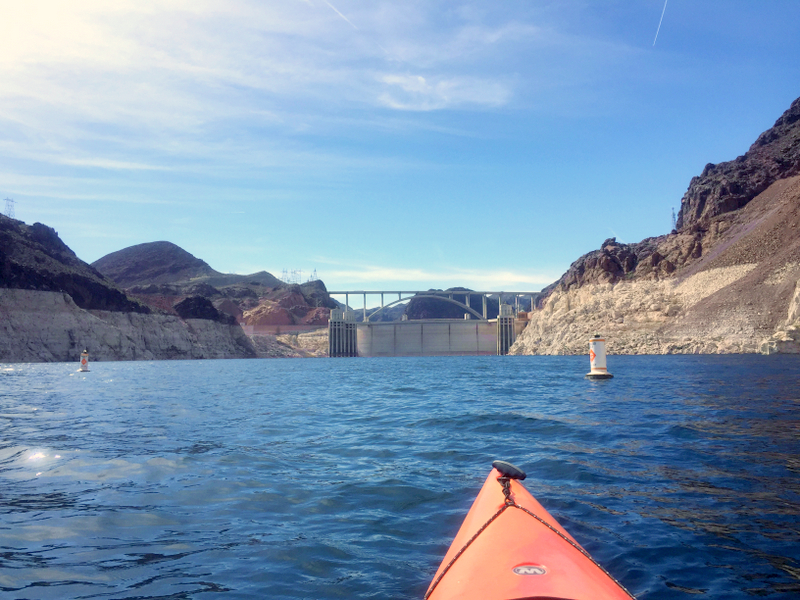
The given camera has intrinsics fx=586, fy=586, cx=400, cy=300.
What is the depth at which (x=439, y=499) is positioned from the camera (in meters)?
6.68

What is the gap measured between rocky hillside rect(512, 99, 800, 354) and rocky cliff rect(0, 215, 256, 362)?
54.2m

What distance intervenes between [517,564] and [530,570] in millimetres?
100

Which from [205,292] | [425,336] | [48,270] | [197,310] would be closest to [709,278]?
[425,336]

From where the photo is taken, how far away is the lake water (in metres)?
4.61

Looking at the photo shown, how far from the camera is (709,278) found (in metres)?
65.1

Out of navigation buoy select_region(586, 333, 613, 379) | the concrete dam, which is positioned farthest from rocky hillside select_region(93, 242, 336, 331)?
navigation buoy select_region(586, 333, 613, 379)

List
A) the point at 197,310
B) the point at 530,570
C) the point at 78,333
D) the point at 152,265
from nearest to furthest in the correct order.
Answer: the point at 530,570 → the point at 78,333 → the point at 197,310 → the point at 152,265

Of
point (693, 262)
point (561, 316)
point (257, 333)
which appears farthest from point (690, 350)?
point (257, 333)

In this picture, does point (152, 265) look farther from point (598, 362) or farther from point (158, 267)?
point (598, 362)

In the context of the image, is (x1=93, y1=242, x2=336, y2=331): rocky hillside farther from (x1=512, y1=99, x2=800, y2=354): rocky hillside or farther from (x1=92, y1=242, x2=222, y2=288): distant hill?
(x1=512, y1=99, x2=800, y2=354): rocky hillside

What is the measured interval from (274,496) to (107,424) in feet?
26.2

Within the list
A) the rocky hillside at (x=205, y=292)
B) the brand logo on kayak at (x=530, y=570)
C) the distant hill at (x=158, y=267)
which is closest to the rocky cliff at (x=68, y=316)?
the rocky hillside at (x=205, y=292)

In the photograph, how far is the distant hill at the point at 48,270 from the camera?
218ft

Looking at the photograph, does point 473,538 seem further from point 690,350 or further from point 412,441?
point 690,350
